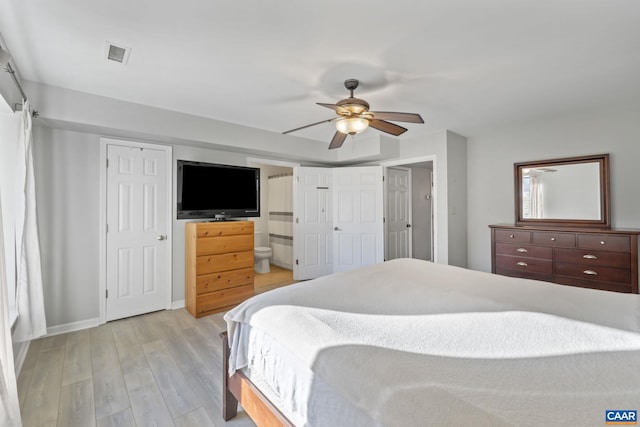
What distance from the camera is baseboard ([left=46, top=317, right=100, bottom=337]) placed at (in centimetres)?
278

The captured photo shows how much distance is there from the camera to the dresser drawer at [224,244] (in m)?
3.31

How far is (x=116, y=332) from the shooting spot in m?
2.84

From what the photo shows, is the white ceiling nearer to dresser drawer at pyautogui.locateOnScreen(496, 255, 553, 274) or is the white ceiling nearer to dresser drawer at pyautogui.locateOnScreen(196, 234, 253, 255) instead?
dresser drawer at pyautogui.locateOnScreen(196, 234, 253, 255)

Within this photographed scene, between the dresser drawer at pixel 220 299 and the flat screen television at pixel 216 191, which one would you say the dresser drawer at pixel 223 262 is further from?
the flat screen television at pixel 216 191

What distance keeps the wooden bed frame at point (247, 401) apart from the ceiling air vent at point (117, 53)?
2.07 m

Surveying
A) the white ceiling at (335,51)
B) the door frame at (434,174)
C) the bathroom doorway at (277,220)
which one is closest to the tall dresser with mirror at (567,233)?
the door frame at (434,174)

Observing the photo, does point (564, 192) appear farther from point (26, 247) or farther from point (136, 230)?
point (26, 247)

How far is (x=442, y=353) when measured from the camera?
40.9 inches

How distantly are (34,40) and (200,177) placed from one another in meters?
1.88

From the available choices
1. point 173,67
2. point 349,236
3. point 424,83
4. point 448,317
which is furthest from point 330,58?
point 349,236

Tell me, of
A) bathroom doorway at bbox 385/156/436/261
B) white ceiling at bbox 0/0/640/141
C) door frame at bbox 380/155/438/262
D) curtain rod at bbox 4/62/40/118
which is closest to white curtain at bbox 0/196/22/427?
white ceiling at bbox 0/0/640/141

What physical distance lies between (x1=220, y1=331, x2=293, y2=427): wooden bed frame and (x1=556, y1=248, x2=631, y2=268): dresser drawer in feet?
11.1

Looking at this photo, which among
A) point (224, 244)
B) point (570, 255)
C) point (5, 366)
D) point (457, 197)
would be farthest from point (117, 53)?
point (570, 255)

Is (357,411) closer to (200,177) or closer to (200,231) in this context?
(200,231)
